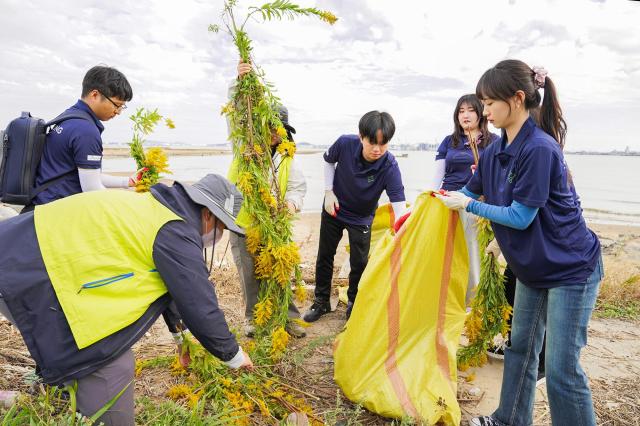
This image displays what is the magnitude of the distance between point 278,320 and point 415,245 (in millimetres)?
1172

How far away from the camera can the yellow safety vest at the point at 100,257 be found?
1.58 m

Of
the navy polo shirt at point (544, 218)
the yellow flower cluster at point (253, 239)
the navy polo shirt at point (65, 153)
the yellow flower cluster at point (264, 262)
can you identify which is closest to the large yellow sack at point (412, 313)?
the navy polo shirt at point (544, 218)

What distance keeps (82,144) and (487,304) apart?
9.28ft

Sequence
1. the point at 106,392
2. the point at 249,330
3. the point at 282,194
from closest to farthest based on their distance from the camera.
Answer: the point at 106,392
the point at 282,194
the point at 249,330

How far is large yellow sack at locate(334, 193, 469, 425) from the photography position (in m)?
2.50

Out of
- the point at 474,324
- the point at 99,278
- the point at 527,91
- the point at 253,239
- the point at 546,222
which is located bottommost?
the point at 474,324

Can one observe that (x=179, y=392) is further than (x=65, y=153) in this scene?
No

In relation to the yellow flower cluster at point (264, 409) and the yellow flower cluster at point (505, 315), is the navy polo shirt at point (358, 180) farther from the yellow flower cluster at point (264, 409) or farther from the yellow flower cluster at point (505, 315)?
the yellow flower cluster at point (264, 409)

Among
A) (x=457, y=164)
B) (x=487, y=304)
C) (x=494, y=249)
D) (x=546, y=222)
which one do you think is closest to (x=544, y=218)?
(x=546, y=222)

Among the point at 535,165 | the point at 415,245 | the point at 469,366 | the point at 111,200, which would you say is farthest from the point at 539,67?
the point at 469,366

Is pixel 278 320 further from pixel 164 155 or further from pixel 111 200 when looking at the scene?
pixel 111 200

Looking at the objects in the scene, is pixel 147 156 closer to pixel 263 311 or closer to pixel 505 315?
pixel 263 311

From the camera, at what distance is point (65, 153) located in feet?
8.20

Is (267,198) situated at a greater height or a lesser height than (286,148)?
lesser
